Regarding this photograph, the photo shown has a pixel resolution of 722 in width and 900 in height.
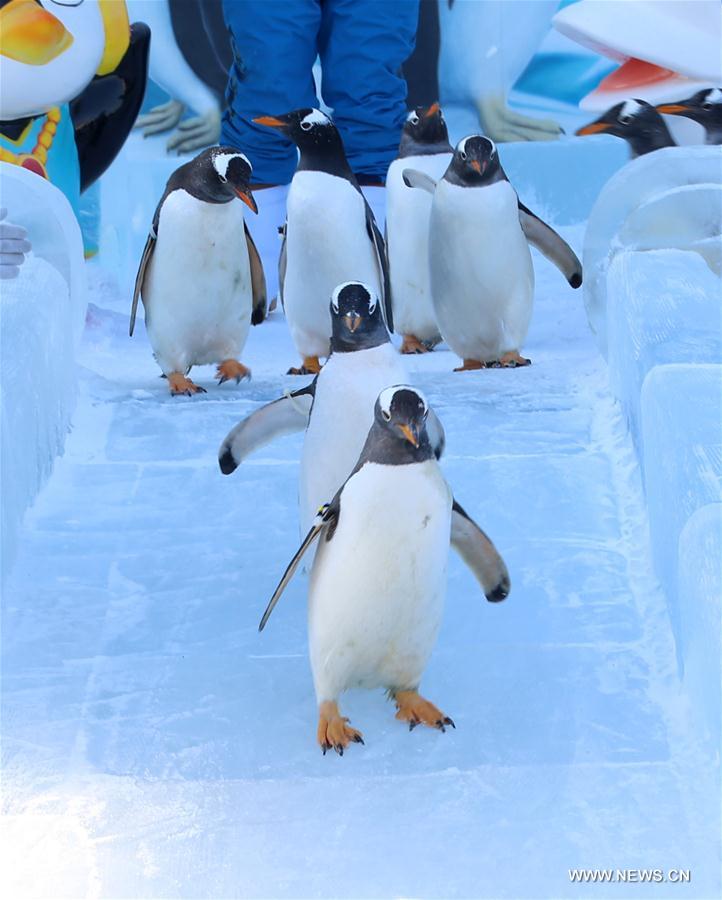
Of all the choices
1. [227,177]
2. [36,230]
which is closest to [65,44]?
[36,230]

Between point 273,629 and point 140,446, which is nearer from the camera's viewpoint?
point 273,629

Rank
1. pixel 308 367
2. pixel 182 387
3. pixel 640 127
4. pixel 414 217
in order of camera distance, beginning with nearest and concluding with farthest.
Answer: pixel 182 387 → pixel 308 367 → pixel 414 217 → pixel 640 127

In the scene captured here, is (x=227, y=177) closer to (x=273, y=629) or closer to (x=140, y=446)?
(x=140, y=446)

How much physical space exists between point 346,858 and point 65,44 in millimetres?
3478

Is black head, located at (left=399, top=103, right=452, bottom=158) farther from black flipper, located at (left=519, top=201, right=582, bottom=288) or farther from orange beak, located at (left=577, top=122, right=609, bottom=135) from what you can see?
orange beak, located at (left=577, top=122, right=609, bottom=135)

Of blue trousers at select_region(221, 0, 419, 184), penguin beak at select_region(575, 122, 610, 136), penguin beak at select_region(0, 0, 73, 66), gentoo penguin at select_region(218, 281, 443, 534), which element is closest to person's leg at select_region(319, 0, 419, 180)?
blue trousers at select_region(221, 0, 419, 184)

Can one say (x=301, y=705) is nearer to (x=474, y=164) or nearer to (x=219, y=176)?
(x=219, y=176)

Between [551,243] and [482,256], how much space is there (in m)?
0.27

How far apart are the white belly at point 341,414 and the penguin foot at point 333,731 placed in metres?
0.41

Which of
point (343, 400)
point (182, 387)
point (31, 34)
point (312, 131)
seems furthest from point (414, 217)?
point (343, 400)

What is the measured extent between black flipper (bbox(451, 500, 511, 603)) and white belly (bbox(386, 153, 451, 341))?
189 cm

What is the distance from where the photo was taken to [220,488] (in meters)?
2.81

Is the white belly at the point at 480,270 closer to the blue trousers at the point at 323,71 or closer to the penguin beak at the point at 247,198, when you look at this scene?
the penguin beak at the point at 247,198

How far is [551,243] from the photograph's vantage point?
3.68 meters
